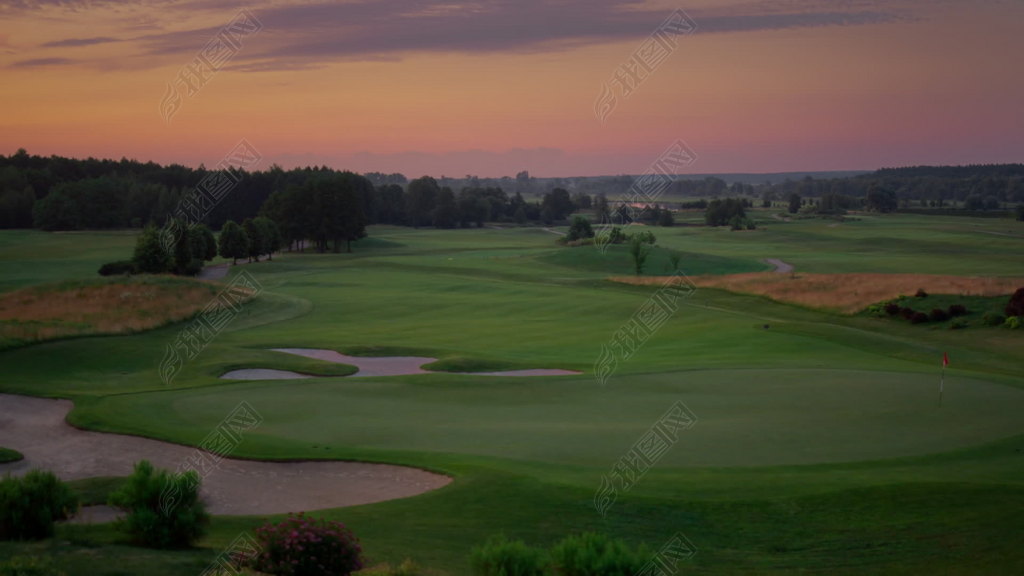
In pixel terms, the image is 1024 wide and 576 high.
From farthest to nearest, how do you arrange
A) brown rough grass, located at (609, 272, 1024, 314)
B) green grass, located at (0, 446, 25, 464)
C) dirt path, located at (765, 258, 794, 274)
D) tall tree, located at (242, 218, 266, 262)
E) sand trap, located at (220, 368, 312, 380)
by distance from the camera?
tall tree, located at (242, 218, 266, 262)
dirt path, located at (765, 258, 794, 274)
brown rough grass, located at (609, 272, 1024, 314)
sand trap, located at (220, 368, 312, 380)
green grass, located at (0, 446, 25, 464)

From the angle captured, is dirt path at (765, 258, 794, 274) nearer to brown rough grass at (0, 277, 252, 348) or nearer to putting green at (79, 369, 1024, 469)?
brown rough grass at (0, 277, 252, 348)

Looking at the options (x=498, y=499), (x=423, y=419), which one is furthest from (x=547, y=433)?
(x=498, y=499)

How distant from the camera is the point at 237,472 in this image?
51.7ft

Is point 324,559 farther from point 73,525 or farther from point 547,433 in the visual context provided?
point 547,433

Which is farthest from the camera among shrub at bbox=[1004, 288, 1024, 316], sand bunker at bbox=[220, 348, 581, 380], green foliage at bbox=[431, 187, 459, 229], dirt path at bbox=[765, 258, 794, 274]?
green foliage at bbox=[431, 187, 459, 229]

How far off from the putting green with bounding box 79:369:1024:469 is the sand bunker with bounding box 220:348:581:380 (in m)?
3.47

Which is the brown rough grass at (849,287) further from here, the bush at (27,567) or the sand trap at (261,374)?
the bush at (27,567)

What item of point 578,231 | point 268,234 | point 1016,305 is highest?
point 578,231

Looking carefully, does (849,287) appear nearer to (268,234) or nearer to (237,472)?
(237,472)

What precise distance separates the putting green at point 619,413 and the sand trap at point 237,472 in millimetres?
1028

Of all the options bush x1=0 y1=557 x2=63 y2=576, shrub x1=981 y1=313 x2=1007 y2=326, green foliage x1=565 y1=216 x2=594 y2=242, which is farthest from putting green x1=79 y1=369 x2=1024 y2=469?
green foliage x1=565 y1=216 x2=594 y2=242

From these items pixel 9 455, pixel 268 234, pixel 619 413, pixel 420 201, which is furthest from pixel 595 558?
pixel 420 201

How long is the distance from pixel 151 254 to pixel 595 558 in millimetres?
58234

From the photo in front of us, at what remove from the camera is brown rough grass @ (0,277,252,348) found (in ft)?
108
